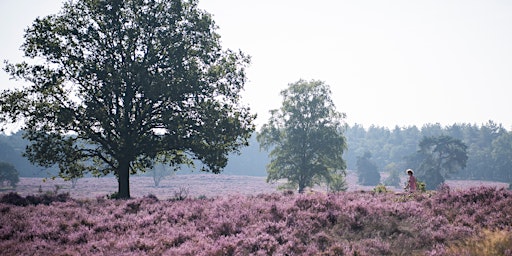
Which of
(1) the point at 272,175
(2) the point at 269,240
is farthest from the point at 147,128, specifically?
(1) the point at 272,175

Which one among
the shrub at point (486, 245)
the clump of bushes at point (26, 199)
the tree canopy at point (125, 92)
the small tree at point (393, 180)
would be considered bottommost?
the small tree at point (393, 180)

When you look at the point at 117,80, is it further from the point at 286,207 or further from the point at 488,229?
the point at 488,229

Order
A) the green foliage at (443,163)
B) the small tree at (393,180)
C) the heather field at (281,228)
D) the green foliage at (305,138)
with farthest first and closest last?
1. the small tree at (393,180)
2. the green foliage at (443,163)
3. the green foliage at (305,138)
4. the heather field at (281,228)

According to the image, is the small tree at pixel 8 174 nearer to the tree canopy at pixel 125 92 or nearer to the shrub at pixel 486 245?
the tree canopy at pixel 125 92

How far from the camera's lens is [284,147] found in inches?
1654

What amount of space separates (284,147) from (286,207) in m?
29.2

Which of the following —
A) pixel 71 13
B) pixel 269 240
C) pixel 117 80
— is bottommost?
pixel 269 240

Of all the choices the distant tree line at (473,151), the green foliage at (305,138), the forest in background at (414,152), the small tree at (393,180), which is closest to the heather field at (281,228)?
the green foliage at (305,138)

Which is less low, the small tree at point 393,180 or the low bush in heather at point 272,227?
the low bush in heather at point 272,227

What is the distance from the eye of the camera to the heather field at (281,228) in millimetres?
9312

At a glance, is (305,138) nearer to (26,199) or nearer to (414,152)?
(26,199)

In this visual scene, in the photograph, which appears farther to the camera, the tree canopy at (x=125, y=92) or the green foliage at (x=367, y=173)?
the green foliage at (x=367, y=173)

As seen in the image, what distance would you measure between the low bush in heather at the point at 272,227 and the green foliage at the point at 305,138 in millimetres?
26444

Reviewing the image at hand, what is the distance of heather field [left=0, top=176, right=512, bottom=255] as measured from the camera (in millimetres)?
9312
